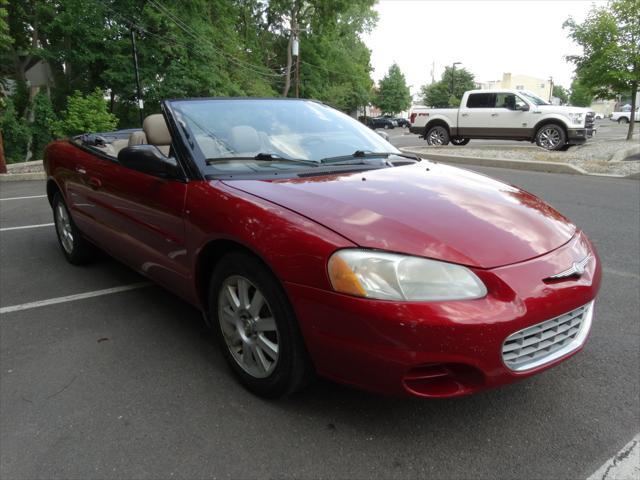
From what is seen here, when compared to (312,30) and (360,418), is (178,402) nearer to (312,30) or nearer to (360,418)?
(360,418)

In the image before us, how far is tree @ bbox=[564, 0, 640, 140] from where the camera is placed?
555 inches

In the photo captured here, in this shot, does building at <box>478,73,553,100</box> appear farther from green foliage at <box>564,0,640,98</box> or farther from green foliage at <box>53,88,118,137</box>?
green foliage at <box>53,88,118,137</box>

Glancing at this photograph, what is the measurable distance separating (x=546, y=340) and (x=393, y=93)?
262 feet

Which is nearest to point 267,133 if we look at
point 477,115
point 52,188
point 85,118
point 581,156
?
point 52,188

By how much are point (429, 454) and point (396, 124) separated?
6029cm

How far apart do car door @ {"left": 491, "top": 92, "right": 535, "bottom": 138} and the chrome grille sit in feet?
47.8

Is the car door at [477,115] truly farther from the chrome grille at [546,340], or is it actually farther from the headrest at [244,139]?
the chrome grille at [546,340]

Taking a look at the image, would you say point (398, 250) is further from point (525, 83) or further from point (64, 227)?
point (525, 83)

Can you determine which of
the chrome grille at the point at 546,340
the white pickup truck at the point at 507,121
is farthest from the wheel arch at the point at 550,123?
the chrome grille at the point at 546,340

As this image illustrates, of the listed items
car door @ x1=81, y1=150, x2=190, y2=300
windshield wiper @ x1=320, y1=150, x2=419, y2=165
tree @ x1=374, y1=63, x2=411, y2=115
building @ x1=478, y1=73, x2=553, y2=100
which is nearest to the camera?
car door @ x1=81, y1=150, x2=190, y2=300

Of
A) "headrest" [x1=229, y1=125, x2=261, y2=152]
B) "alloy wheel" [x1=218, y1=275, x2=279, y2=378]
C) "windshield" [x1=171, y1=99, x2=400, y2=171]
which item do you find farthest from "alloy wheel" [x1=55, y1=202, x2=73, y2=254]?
"alloy wheel" [x1=218, y1=275, x2=279, y2=378]

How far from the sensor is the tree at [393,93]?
77.7m

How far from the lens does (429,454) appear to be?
6.53 ft

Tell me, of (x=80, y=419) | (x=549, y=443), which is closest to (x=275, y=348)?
(x=80, y=419)
